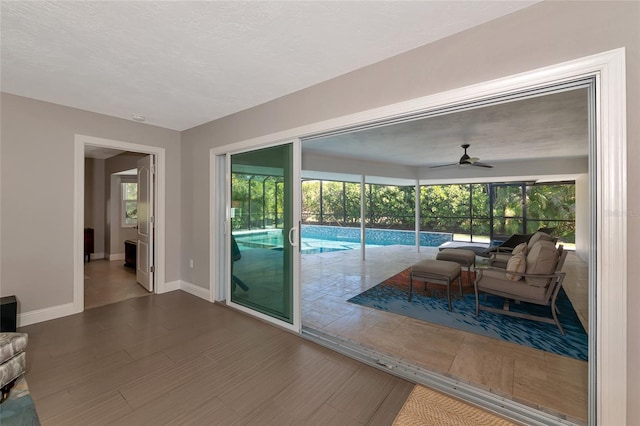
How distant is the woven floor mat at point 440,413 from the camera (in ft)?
5.65

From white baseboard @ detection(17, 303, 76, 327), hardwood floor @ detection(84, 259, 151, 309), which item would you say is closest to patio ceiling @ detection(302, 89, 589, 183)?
hardwood floor @ detection(84, 259, 151, 309)

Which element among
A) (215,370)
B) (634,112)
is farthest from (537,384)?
(215,370)

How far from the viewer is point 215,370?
2264 millimetres

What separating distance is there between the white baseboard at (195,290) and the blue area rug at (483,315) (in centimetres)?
204

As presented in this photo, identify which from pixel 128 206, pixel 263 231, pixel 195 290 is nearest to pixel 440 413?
pixel 263 231

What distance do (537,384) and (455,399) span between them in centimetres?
71

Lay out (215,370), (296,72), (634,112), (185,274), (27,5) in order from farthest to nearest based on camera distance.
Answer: (185,274), (296,72), (215,370), (27,5), (634,112)

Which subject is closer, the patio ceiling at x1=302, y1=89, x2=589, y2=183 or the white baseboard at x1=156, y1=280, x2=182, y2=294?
the patio ceiling at x1=302, y1=89, x2=589, y2=183

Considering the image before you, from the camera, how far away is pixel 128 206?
284 inches

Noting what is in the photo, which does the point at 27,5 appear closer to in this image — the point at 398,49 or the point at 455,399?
the point at 398,49

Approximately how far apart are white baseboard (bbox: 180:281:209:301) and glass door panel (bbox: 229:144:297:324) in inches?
20.9

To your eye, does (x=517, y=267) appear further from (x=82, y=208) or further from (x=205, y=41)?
(x=82, y=208)

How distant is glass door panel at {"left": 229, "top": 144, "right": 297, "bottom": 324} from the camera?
3.06m

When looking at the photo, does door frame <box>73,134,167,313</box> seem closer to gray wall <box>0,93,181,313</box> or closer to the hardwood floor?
gray wall <box>0,93,181,313</box>
